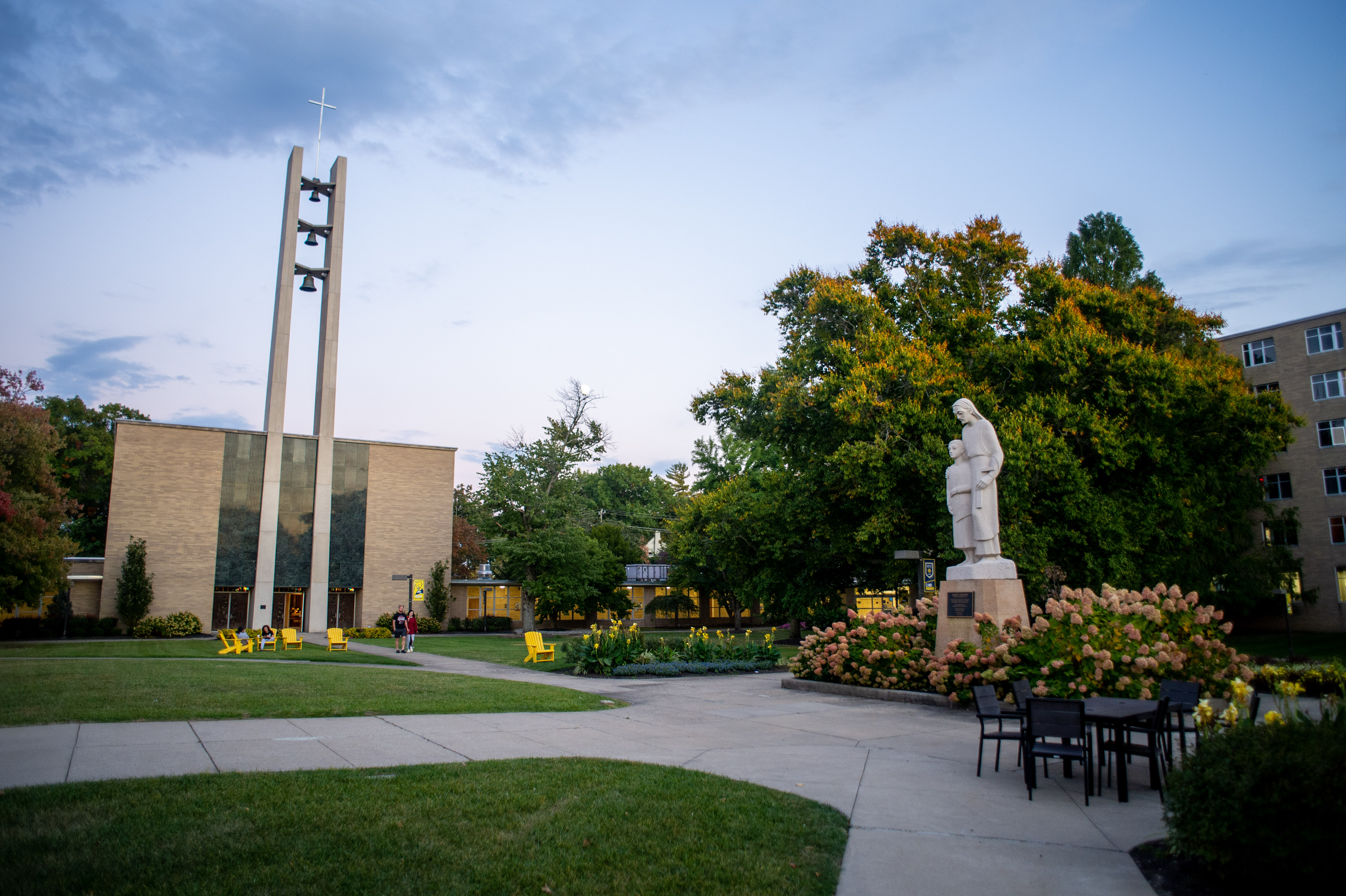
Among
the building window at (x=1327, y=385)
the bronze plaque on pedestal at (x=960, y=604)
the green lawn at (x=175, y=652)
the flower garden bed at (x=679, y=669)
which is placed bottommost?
the green lawn at (x=175, y=652)

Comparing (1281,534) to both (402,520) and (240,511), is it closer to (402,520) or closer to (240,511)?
(402,520)

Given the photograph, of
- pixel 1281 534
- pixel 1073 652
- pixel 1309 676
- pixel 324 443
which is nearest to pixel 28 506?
pixel 324 443

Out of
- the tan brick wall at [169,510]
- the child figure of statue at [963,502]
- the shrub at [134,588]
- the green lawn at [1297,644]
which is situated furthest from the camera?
the tan brick wall at [169,510]

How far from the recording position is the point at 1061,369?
998 inches

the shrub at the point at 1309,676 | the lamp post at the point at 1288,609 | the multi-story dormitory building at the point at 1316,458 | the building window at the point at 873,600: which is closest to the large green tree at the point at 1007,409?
the lamp post at the point at 1288,609

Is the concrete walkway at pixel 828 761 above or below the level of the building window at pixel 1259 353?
below

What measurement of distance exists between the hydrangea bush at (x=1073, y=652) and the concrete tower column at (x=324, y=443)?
118 ft

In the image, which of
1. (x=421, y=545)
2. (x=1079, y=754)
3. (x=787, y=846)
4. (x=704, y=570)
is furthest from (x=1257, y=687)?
(x=421, y=545)

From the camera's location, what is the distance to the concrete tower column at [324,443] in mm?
43719

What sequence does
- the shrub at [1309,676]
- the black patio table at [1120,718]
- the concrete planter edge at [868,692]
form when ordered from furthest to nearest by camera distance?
the concrete planter edge at [868,692] < the shrub at [1309,676] < the black patio table at [1120,718]

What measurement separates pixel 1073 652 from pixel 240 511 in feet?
138

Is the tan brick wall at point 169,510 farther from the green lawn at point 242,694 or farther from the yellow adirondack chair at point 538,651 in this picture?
the yellow adirondack chair at point 538,651

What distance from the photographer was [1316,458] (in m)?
42.1

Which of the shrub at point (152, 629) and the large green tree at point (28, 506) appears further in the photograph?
the shrub at point (152, 629)
